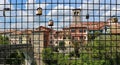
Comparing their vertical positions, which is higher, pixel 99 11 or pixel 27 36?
pixel 99 11

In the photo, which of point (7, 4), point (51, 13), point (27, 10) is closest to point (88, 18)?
point (51, 13)

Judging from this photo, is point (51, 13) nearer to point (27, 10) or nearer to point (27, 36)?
point (27, 10)

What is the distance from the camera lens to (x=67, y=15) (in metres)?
2.50

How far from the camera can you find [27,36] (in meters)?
2.78

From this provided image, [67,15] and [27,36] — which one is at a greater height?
[67,15]

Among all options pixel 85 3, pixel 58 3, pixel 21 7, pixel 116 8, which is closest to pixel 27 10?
pixel 21 7

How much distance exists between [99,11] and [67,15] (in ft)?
0.85

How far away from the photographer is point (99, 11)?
97.3 inches

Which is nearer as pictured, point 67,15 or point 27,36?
point 67,15

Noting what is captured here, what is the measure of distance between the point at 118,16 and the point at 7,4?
3.07ft

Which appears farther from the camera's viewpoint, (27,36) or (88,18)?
(27,36)

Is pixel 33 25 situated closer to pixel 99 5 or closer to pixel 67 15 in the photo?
pixel 67 15

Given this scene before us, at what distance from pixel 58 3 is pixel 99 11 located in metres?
0.33

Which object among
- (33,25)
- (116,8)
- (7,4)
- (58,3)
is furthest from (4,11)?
(116,8)
